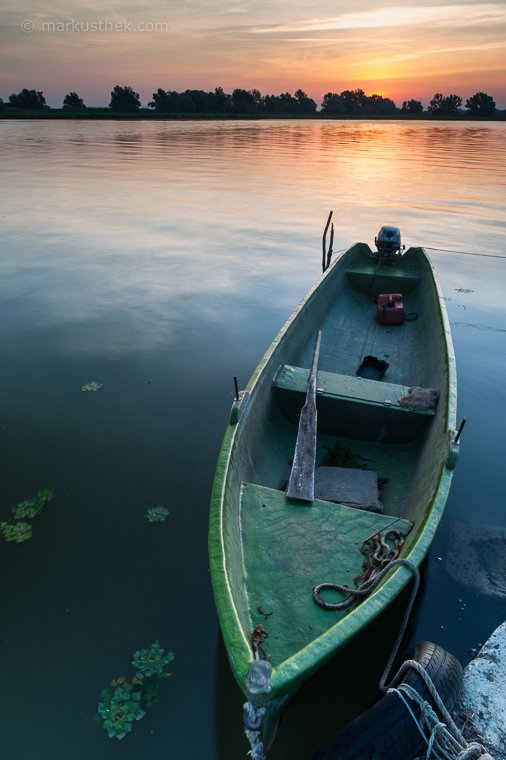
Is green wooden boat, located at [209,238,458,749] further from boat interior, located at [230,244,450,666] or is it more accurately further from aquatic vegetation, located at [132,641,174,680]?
aquatic vegetation, located at [132,641,174,680]

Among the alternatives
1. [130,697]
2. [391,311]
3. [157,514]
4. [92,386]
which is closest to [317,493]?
[157,514]

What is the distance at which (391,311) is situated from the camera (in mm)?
8352

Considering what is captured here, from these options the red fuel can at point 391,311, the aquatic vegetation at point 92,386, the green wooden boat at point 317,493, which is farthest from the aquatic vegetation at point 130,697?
the red fuel can at point 391,311

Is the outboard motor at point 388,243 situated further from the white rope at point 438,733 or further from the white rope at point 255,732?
the white rope at point 255,732

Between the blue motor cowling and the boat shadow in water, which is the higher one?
the blue motor cowling

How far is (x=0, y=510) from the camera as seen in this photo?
15.8 feet

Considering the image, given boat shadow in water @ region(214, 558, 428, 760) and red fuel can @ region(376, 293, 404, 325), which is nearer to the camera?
boat shadow in water @ region(214, 558, 428, 760)

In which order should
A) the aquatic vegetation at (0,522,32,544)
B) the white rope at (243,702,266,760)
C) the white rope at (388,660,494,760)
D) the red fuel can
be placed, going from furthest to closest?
1. the red fuel can
2. the aquatic vegetation at (0,522,32,544)
3. the white rope at (388,660,494,760)
4. the white rope at (243,702,266,760)

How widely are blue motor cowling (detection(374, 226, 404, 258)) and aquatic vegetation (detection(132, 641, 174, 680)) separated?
9341mm

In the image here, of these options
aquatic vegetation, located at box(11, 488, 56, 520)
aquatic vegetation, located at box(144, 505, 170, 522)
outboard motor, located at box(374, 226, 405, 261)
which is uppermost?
outboard motor, located at box(374, 226, 405, 261)

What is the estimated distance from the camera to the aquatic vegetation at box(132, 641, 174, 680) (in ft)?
11.2

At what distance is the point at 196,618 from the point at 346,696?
138 centimetres

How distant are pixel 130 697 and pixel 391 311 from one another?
23.8 ft

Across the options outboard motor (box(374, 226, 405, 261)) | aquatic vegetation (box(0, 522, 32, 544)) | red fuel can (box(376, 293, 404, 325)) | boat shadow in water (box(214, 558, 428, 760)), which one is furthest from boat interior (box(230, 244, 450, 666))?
aquatic vegetation (box(0, 522, 32, 544))
